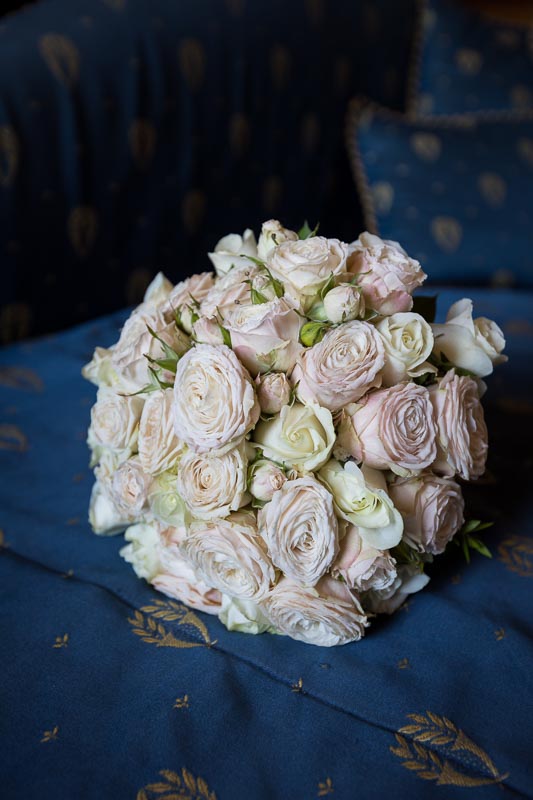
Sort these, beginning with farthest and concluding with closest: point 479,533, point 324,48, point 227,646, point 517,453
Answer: point 324,48, point 517,453, point 479,533, point 227,646

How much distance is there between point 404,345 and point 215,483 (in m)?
0.18

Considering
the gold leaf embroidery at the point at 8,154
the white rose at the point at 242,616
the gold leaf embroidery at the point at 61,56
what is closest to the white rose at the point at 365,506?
the white rose at the point at 242,616

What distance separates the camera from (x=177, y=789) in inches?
19.8

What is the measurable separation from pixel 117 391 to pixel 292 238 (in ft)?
0.70

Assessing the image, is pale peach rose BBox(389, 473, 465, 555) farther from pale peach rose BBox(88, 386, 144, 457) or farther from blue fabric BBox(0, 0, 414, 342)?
blue fabric BBox(0, 0, 414, 342)

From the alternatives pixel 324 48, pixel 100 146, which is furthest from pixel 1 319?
pixel 324 48

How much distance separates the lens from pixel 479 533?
2.68 ft

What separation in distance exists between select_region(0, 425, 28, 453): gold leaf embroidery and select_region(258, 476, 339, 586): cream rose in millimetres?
549

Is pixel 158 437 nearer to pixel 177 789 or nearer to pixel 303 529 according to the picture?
pixel 303 529

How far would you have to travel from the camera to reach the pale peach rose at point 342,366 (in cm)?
55

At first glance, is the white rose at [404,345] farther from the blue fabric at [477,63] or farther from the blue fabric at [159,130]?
the blue fabric at [477,63]

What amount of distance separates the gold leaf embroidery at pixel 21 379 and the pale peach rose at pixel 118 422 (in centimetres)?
54

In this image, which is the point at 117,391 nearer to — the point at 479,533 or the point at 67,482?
the point at 67,482

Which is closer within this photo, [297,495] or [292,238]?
[297,495]
